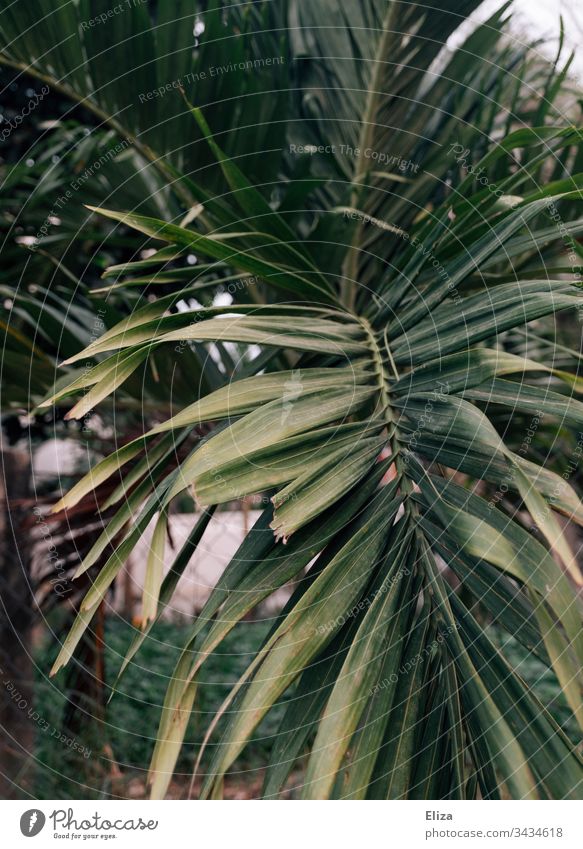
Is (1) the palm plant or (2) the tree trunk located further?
(2) the tree trunk

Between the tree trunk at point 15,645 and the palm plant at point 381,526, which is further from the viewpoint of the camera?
the tree trunk at point 15,645

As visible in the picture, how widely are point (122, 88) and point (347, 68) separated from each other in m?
0.37

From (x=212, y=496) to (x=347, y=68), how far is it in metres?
0.90

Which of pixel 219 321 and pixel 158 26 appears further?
pixel 158 26

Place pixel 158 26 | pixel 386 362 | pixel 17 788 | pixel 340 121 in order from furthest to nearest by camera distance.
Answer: pixel 17 788 → pixel 340 121 → pixel 158 26 → pixel 386 362

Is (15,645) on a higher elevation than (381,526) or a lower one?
lower

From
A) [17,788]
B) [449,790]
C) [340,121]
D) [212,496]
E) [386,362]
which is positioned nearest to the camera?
[212,496]

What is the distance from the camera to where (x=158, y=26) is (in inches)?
39.1

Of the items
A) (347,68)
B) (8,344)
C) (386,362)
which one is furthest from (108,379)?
(347,68)

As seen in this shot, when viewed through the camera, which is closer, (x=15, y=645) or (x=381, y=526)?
(x=381, y=526)

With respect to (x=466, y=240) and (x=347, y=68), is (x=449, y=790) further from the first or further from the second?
(x=347, y=68)
